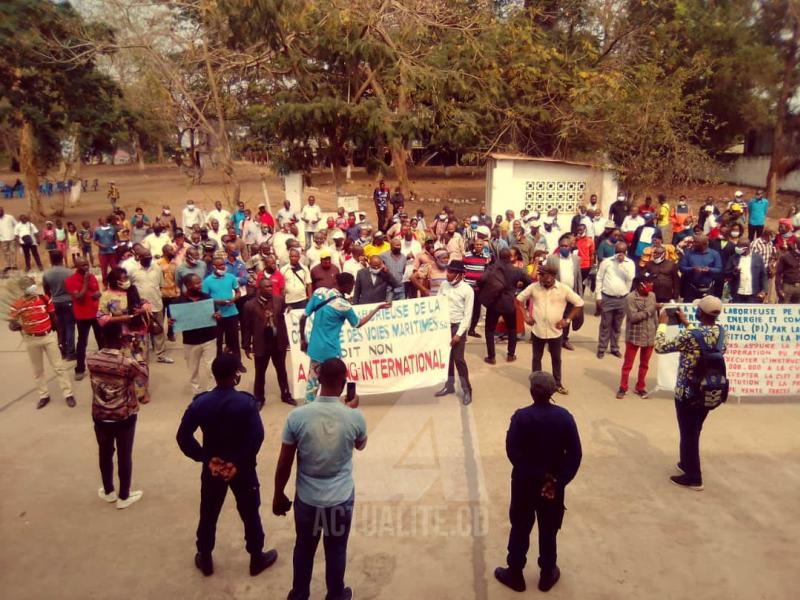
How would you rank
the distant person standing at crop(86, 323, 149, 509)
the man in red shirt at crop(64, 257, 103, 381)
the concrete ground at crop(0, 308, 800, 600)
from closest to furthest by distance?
1. the concrete ground at crop(0, 308, 800, 600)
2. the distant person standing at crop(86, 323, 149, 509)
3. the man in red shirt at crop(64, 257, 103, 381)

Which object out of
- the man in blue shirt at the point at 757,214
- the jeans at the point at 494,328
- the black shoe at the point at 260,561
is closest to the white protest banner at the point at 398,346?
the jeans at the point at 494,328

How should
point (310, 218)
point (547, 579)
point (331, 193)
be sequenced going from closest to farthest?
point (547, 579)
point (310, 218)
point (331, 193)

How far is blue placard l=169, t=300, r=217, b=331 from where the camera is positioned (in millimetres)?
7723

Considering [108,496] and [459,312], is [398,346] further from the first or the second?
[108,496]

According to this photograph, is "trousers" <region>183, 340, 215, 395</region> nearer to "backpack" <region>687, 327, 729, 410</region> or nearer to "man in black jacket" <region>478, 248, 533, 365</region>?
"man in black jacket" <region>478, 248, 533, 365</region>

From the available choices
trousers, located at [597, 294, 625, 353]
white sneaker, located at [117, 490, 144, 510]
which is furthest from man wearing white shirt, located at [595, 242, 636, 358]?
white sneaker, located at [117, 490, 144, 510]

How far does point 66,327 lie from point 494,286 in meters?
6.17

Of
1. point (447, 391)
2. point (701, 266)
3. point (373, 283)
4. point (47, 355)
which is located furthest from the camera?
point (701, 266)

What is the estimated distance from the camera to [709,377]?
5.67 m

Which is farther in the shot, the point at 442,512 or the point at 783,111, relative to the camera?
the point at 783,111

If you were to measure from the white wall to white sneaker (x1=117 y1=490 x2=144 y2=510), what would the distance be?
29.6 metres

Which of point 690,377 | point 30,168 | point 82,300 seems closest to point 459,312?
point 690,377

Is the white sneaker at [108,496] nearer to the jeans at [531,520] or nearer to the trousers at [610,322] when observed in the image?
the jeans at [531,520]

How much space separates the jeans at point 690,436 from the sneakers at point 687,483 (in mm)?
23
